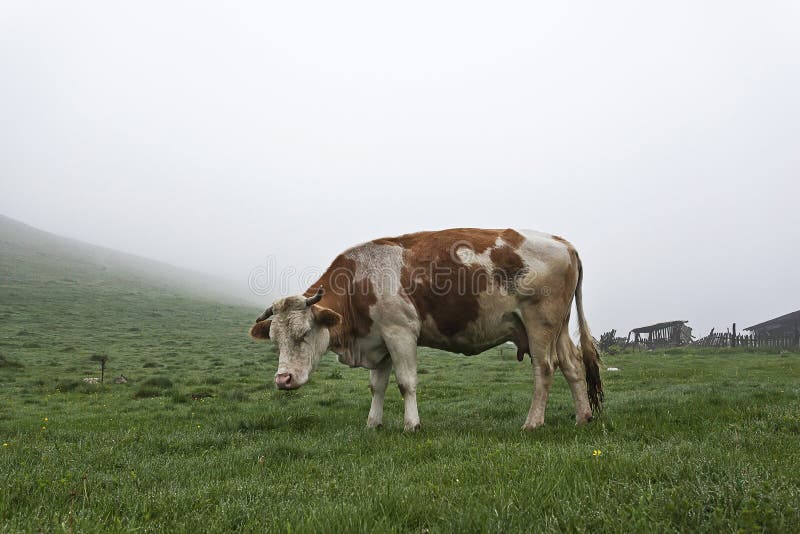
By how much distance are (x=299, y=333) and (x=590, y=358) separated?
4643 mm

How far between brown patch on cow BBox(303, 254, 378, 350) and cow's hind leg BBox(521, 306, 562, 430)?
7.90 feet

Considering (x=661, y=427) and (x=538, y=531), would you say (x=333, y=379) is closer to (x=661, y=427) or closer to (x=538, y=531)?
(x=661, y=427)

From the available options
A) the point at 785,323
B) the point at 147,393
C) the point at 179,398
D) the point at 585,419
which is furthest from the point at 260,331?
the point at 785,323

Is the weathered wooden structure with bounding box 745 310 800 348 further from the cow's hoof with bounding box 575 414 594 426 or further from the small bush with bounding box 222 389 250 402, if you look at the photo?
the small bush with bounding box 222 389 250 402

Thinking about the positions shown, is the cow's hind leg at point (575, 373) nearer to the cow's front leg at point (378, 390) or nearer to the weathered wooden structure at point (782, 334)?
the cow's front leg at point (378, 390)

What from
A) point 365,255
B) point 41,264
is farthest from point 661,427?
point 41,264

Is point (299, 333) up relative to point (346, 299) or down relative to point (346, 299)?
down

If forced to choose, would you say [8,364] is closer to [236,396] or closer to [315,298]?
[236,396]

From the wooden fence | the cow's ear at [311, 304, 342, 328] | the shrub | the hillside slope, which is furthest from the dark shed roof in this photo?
the shrub

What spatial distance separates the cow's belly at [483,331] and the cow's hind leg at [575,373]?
27.3 inches

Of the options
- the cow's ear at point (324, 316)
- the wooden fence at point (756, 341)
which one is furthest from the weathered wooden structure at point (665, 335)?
the cow's ear at point (324, 316)

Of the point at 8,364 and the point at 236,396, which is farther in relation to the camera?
the point at 8,364

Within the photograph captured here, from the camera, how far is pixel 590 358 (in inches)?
314

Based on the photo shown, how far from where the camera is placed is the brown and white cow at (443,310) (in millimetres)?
7219
